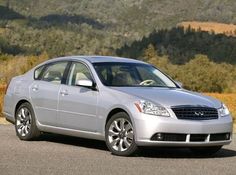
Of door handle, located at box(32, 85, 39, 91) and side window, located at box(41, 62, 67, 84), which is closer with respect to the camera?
side window, located at box(41, 62, 67, 84)

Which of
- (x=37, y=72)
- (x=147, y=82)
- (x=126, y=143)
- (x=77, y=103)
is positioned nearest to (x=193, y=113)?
(x=126, y=143)

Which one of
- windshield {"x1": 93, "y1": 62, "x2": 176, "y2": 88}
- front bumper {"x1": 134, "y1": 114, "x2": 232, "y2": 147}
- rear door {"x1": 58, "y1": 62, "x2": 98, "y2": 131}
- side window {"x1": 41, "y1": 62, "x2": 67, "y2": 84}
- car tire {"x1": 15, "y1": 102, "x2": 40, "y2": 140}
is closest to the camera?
front bumper {"x1": 134, "y1": 114, "x2": 232, "y2": 147}

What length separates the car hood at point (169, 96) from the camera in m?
9.49

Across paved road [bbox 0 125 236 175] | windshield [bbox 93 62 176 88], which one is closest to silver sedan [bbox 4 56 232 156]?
windshield [bbox 93 62 176 88]

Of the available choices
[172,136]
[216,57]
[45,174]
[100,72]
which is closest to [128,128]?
[172,136]

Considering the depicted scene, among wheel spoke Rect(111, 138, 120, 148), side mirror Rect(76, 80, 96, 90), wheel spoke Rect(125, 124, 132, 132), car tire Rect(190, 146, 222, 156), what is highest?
side mirror Rect(76, 80, 96, 90)

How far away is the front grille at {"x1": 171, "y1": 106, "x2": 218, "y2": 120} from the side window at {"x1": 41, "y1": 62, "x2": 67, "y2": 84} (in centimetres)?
256

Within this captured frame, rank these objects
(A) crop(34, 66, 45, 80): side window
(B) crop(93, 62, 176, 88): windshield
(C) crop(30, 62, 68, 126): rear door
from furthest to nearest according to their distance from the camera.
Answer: (A) crop(34, 66, 45, 80): side window → (C) crop(30, 62, 68, 126): rear door → (B) crop(93, 62, 176, 88): windshield

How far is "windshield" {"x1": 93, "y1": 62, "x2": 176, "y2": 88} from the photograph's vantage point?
10.5 metres

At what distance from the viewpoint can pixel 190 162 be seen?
926 cm

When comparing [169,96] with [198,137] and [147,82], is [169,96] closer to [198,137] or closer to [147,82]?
[198,137]

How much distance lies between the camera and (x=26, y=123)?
458 inches

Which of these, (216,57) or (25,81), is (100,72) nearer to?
(25,81)

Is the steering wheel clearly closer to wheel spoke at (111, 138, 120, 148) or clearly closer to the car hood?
the car hood
